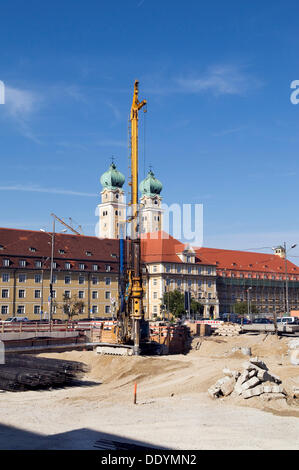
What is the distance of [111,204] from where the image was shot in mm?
143875

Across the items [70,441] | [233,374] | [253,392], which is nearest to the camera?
[70,441]

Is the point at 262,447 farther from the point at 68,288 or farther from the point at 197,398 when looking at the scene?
the point at 68,288

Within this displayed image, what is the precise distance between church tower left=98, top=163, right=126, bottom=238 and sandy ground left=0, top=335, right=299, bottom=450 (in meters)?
114

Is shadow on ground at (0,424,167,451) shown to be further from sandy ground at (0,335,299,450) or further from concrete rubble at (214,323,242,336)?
concrete rubble at (214,323,242,336)

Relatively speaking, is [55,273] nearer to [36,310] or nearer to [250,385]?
[36,310]

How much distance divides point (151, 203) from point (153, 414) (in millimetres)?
131051

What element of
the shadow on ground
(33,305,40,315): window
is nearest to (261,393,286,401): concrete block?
the shadow on ground

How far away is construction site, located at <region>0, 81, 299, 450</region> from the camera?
603 inches

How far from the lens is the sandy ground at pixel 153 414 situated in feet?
48.6

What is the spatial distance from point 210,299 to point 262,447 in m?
91.6

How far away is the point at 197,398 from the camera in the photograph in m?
21.4

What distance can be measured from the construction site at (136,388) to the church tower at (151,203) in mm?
102509

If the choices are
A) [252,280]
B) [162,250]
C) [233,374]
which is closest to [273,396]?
[233,374]
